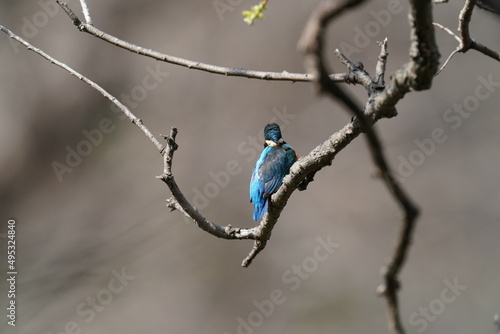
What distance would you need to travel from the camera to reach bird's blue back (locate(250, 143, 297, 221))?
2801mm

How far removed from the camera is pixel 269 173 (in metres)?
2.84

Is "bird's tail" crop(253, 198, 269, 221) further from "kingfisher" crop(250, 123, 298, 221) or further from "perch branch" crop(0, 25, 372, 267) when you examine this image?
"perch branch" crop(0, 25, 372, 267)

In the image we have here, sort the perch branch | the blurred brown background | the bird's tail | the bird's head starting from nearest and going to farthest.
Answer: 1. the perch branch
2. the bird's tail
3. the bird's head
4. the blurred brown background

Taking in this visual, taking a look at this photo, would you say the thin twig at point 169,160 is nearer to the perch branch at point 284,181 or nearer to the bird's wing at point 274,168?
the perch branch at point 284,181

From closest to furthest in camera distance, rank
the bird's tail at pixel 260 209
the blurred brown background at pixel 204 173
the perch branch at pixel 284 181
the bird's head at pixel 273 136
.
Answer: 1. the perch branch at pixel 284 181
2. the bird's tail at pixel 260 209
3. the bird's head at pixel 273 136
4. the blurred brown background at pixel 204 173

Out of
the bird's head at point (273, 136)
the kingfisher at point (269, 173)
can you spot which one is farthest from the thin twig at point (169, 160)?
the bird's head at point (273, 136)

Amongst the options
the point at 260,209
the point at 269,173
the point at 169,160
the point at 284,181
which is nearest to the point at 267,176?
the point at 269,173

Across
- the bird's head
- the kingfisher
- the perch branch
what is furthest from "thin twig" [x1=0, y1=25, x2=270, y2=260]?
the bird's head

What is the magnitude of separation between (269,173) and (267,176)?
0.02 m

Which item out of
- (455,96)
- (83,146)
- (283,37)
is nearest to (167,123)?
(83,146)

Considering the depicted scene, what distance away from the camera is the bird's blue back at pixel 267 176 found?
280 centimetres

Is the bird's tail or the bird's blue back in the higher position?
the bird's blue back

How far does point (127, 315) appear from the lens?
6.20 metres

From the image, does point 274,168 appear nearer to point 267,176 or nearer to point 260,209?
point 267,176
